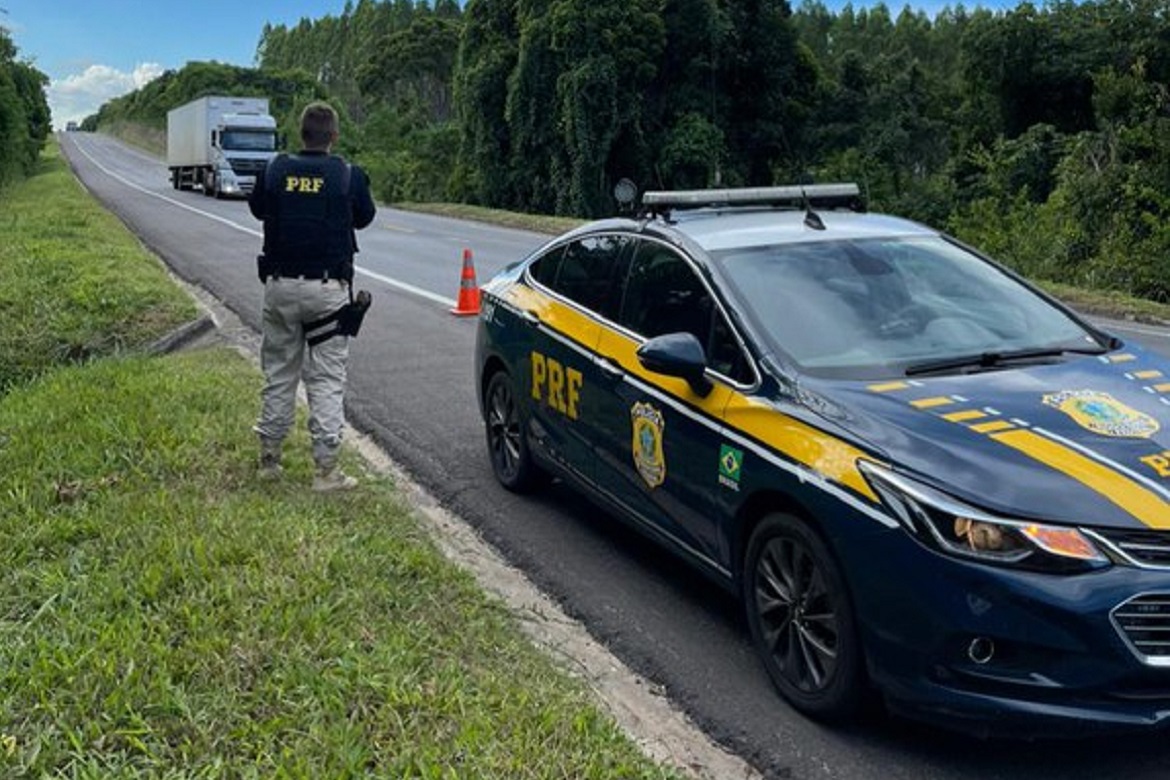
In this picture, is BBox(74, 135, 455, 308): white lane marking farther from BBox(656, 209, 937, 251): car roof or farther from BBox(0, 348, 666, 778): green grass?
BBox(656, 209, 937, 251): car roof

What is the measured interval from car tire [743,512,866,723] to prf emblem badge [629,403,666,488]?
2.20 ft

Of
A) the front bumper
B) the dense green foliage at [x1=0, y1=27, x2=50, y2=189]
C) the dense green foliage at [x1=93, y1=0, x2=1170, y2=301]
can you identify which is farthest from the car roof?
the dense green foliage at [x1=0, y1=27, x2=50, y2=189]

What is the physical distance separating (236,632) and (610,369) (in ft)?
6.30

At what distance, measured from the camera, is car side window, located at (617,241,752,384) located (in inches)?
170

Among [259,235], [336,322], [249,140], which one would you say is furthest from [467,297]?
[249,140]

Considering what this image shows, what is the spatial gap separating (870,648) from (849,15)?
294 ft

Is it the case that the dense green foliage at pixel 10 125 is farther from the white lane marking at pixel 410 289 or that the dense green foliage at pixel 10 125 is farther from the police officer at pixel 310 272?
the police officer at pixel 310 272

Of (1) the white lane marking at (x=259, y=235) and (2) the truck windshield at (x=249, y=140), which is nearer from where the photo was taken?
(1) the white lane marking at (x=259, y=235)

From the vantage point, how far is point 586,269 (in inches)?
222

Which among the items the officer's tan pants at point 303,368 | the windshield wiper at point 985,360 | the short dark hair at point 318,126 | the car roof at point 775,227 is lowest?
the officer's tan pants at point 303,368

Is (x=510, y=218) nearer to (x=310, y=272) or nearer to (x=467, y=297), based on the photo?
(x=467, y=297)

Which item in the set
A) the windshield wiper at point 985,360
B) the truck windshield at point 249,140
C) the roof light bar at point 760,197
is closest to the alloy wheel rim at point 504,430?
the roof light bar at point 760,197

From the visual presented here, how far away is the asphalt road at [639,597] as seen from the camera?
354cm

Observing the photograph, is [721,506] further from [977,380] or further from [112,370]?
[112,370]
